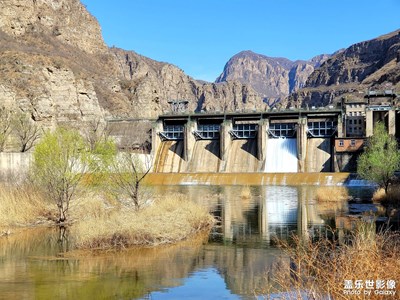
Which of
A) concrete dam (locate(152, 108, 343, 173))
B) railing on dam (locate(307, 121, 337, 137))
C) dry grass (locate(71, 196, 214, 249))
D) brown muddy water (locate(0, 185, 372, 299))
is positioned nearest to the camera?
brown muddy water (locate(0, 185, 372, 299))

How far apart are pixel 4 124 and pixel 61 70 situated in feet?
113

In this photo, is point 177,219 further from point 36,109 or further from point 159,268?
point 36,109

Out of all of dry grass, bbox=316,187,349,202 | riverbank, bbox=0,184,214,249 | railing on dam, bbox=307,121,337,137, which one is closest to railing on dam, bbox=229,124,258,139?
railing on dam, bbox=307,121,337,137

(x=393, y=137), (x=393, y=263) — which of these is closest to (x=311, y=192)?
(x=393, y=137)

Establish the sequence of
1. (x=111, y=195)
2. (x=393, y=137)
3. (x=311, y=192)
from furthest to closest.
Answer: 1. (x=393, y=137)
2. (x=311, y=192)
3. (x=111, y=195)

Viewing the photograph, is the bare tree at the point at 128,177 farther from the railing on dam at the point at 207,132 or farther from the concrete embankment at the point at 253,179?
the railing on dam at the point at 207,132

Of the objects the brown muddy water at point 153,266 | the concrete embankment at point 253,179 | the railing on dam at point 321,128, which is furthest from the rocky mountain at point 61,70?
the brown muddy water at point 153,266

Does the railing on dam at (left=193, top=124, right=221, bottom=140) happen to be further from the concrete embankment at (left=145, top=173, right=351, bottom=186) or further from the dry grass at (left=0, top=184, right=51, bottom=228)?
the dry grass at (left=0, top=184, right=51, bottom=228)

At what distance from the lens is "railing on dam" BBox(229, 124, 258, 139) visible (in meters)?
80.9

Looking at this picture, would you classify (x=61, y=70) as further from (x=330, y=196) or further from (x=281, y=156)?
(x=330, y=196)

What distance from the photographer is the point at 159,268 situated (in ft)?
59.4

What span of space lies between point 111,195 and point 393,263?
884 inches

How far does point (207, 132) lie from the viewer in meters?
83.9

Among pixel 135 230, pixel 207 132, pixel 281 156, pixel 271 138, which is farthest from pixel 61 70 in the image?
pixel 135 230
